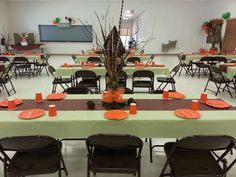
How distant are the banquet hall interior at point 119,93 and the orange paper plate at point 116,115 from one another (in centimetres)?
1

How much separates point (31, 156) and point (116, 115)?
87cm

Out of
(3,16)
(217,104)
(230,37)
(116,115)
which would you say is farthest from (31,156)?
(3,16)

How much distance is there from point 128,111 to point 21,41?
13240 millimetres

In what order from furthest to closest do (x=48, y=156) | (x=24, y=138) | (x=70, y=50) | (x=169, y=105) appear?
(x=70, y=50) → (x=169, y=105) → (x=48, y=156) → (x=24, y=138)

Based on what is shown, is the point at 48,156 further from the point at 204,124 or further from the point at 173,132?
the point at 204,124

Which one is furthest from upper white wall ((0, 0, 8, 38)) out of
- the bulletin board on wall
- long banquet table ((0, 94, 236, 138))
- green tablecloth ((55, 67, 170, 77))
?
long banquet table ((0, 94, 236, 138))

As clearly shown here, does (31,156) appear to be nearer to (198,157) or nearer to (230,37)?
(198,157)

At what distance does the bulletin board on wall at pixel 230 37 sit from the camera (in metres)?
10.1

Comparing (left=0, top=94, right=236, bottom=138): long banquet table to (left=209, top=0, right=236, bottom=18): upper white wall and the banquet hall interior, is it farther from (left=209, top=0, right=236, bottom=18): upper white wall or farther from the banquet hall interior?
(left=209, top=0, right=236, bottom=18): upper white wall

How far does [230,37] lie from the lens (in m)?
10.4

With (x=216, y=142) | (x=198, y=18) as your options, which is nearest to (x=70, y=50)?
(x=198, y=18)

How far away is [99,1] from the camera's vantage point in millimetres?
12898

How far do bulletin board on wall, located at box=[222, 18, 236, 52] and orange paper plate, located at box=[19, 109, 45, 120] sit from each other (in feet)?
34.1

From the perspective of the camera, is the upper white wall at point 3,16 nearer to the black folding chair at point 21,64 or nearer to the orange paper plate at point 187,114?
the black folding chair at point 21,64
